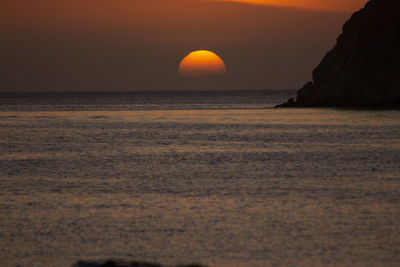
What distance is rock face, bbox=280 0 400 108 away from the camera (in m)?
106

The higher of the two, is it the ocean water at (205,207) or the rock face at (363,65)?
the rock face at (363,65)

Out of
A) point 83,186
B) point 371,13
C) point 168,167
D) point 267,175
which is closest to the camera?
point 83,186

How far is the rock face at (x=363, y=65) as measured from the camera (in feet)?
349

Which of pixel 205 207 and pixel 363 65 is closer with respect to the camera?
pixel 205 207

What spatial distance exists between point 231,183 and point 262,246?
970cm

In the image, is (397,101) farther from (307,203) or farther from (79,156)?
(307,203)

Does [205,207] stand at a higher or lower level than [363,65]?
lower

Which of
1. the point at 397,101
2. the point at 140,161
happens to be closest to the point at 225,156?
the point at 140,161

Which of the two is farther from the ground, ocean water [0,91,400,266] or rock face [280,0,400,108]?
rock face [280,0,400,108]

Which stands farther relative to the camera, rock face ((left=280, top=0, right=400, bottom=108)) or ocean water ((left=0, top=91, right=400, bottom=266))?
rock face ((left=280, top=0, right=400, bottom=108))

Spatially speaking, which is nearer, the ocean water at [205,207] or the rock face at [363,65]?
the ocean water at [205,207]

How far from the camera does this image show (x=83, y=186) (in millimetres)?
23500

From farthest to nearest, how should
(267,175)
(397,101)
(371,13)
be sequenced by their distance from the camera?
(371,13) → (397,101) → (267,175)

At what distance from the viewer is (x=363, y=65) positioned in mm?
109312
